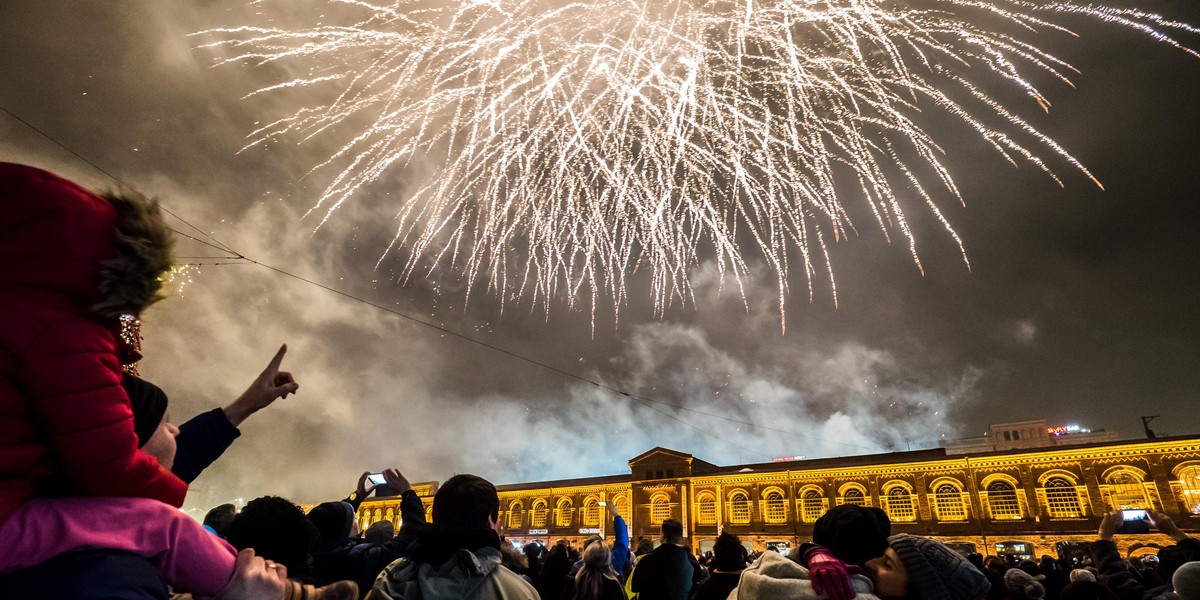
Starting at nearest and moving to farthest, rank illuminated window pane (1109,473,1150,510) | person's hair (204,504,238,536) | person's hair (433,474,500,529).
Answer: person's hair (433,474,500,529) → person's hair (204,504,238,536) → illuminated window pane (1109,473,1150,510)

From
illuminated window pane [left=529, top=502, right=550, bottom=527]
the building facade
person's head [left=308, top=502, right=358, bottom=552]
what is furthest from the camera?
illuminated window pane [left=529, top=502, right=550, bottom=527]

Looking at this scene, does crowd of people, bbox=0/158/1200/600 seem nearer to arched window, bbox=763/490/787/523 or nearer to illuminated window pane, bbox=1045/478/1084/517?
illuminated window pane, bbox=1045/478/1084/517

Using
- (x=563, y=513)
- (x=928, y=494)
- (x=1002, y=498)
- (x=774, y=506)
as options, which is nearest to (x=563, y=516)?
(x=563, y=513)

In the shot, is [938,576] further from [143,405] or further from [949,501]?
[949,501]

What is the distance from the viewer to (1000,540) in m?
33.8

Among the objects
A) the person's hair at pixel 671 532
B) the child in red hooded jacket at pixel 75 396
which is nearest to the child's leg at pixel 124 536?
the child in red hooded jacket at pixel 75 396

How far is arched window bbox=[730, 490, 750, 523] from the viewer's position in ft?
137

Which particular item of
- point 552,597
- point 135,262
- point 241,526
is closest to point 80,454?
point 135,262

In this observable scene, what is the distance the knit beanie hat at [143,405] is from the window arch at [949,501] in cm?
4364

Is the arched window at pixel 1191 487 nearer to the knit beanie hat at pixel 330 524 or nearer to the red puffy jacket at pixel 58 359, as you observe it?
the knit beanie hat at pixel 330 524

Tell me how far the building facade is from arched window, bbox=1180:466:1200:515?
0.14 ft

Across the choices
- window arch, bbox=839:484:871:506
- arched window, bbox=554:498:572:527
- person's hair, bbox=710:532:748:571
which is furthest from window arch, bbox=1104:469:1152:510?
person's hair, bbox=710:532:748:571

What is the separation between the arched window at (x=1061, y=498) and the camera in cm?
3231

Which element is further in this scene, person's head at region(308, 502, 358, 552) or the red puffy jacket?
person's head at region(308, 502, 358, 552)
